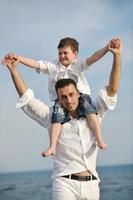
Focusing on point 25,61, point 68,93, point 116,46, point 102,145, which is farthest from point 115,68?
point 25,61

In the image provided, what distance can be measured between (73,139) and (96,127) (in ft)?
0.55

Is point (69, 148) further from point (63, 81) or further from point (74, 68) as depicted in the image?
point (74, 68)

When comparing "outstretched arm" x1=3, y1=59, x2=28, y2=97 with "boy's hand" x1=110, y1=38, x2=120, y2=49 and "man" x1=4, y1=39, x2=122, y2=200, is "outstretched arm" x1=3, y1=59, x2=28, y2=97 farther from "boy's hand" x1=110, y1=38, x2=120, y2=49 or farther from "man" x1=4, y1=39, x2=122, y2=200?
"boy's hand" x1=110, y1=38, x2=120, y2=49

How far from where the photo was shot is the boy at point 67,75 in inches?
130

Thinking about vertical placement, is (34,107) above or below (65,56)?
below

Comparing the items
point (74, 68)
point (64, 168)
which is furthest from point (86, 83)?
point (64, 168)

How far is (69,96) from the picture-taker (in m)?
3.27

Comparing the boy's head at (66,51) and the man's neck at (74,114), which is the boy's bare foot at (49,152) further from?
the boy's head at (66,51)

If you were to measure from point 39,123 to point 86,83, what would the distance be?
0.47 m

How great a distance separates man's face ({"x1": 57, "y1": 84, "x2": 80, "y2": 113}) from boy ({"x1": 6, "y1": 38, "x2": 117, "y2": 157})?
0.03 meters

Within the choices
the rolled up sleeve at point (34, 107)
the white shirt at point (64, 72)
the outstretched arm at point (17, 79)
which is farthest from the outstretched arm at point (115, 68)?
the outstretched arm at point (17, 79)

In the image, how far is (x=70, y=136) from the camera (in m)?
3.31

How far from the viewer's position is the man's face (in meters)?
3.26

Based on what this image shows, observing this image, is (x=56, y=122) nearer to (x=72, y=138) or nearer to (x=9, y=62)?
(x=72, y=138)
